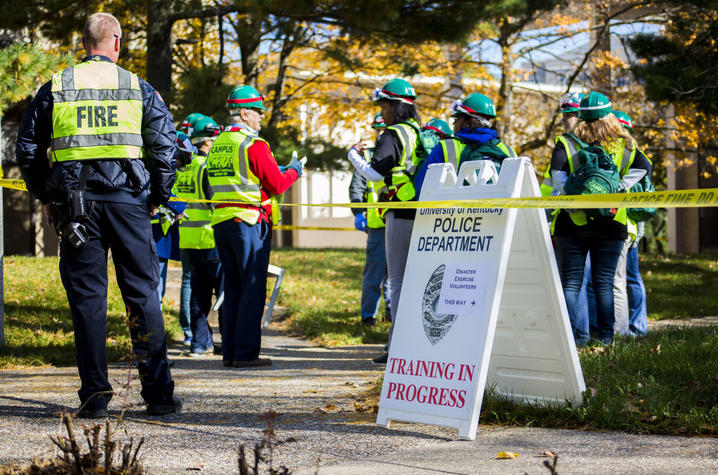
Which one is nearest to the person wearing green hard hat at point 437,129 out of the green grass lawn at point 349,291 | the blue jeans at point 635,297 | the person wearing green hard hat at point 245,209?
the person wearing green hard hat at point 245,209

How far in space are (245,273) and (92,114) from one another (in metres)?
2.56

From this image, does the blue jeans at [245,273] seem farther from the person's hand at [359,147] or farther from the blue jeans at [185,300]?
the blue jeans at [185,300]

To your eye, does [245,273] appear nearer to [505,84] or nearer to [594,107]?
[594,107]

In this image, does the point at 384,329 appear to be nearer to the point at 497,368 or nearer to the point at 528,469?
the point at 497,368

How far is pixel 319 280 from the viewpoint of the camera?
46.0 feet

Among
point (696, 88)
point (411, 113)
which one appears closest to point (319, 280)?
point (696, 88)

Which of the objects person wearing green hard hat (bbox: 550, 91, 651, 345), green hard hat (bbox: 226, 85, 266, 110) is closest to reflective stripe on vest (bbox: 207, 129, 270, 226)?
green hard hat (bbox: 226, 85, 266, 110)

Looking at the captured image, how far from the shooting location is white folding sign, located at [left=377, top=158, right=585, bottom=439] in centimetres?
445

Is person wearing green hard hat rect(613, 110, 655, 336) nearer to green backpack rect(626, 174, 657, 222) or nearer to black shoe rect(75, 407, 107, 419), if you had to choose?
green backpack rect(626, 174, 657, 222)

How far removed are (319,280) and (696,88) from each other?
238 inches

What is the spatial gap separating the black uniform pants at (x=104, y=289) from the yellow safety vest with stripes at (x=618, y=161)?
128 inches

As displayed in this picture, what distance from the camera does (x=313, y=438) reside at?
4375 mm

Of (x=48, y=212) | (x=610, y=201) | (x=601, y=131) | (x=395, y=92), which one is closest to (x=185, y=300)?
(x=395, y=92)

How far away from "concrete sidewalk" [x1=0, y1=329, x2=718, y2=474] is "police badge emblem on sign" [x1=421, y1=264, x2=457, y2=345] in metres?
0.49
